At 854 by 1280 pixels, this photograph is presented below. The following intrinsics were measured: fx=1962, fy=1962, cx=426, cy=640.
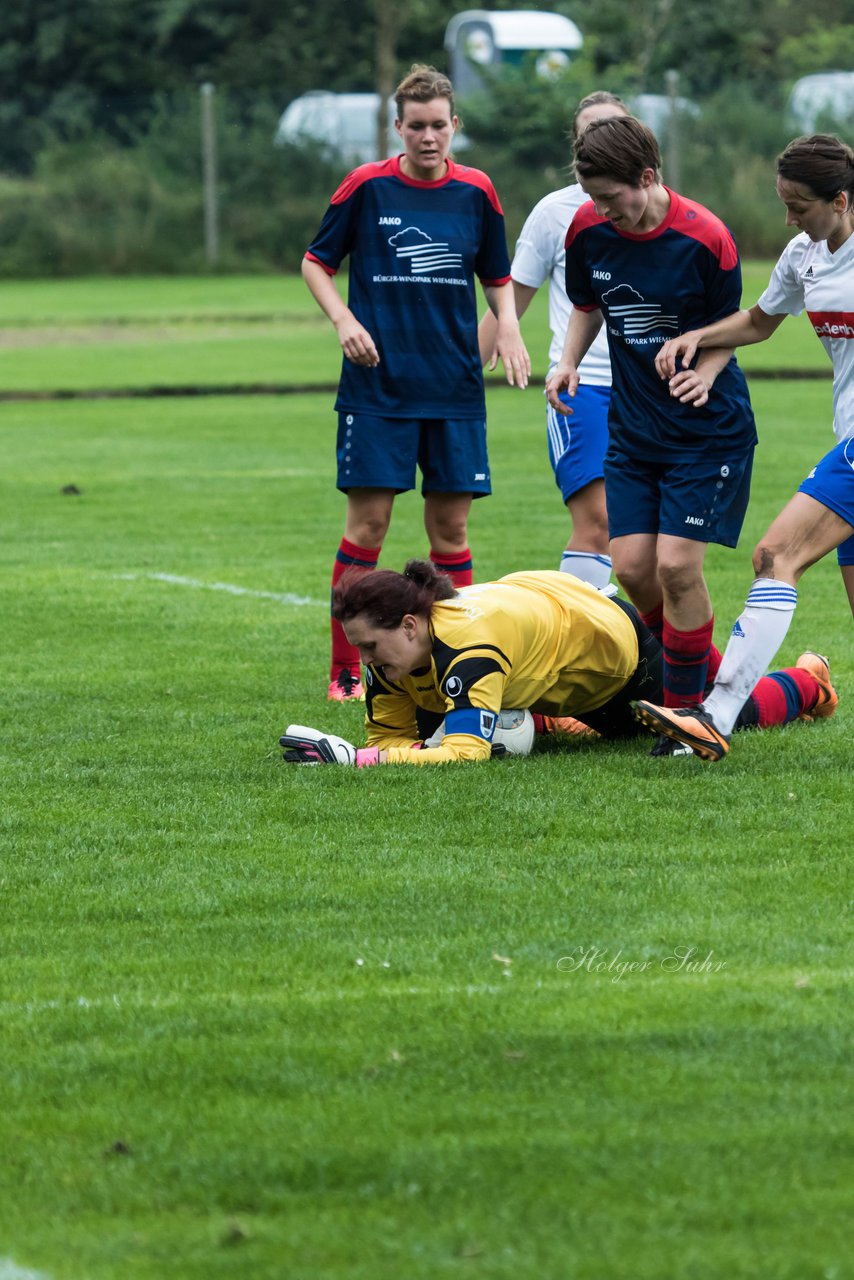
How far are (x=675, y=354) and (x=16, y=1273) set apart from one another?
3.89 metres

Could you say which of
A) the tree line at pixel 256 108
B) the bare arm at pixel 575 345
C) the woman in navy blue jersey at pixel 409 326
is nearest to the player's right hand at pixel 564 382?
the bare arm at pixel 575 345

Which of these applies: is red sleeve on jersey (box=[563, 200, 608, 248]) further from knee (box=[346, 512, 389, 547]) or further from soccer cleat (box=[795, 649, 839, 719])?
soccer cleat (box=[795, 649, 839, 719])

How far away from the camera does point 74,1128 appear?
3.45 metres

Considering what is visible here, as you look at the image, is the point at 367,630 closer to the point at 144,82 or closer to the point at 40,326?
the point at 40,326

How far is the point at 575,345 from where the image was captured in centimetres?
666

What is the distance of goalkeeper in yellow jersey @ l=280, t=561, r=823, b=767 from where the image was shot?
590 cm

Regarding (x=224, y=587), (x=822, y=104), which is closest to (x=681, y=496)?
(x=224, y=587)

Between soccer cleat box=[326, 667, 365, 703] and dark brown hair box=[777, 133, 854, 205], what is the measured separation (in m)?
2.67

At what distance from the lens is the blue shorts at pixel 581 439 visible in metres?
7.63

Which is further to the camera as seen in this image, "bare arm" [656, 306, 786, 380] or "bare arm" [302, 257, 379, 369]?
"bare arm" [302, 257, 379, 369]

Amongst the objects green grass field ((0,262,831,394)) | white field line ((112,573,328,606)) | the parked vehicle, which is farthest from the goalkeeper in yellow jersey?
the parked vehicle

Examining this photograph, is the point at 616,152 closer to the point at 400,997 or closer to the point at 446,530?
the point at 446,530

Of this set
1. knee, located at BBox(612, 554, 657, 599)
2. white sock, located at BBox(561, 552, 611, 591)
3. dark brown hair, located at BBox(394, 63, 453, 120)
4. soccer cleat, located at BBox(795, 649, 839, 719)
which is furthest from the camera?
white sock, located at BBox(561, 552, 611, 591)

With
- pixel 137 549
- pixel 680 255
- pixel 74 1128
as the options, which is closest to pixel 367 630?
pixel 680 255
